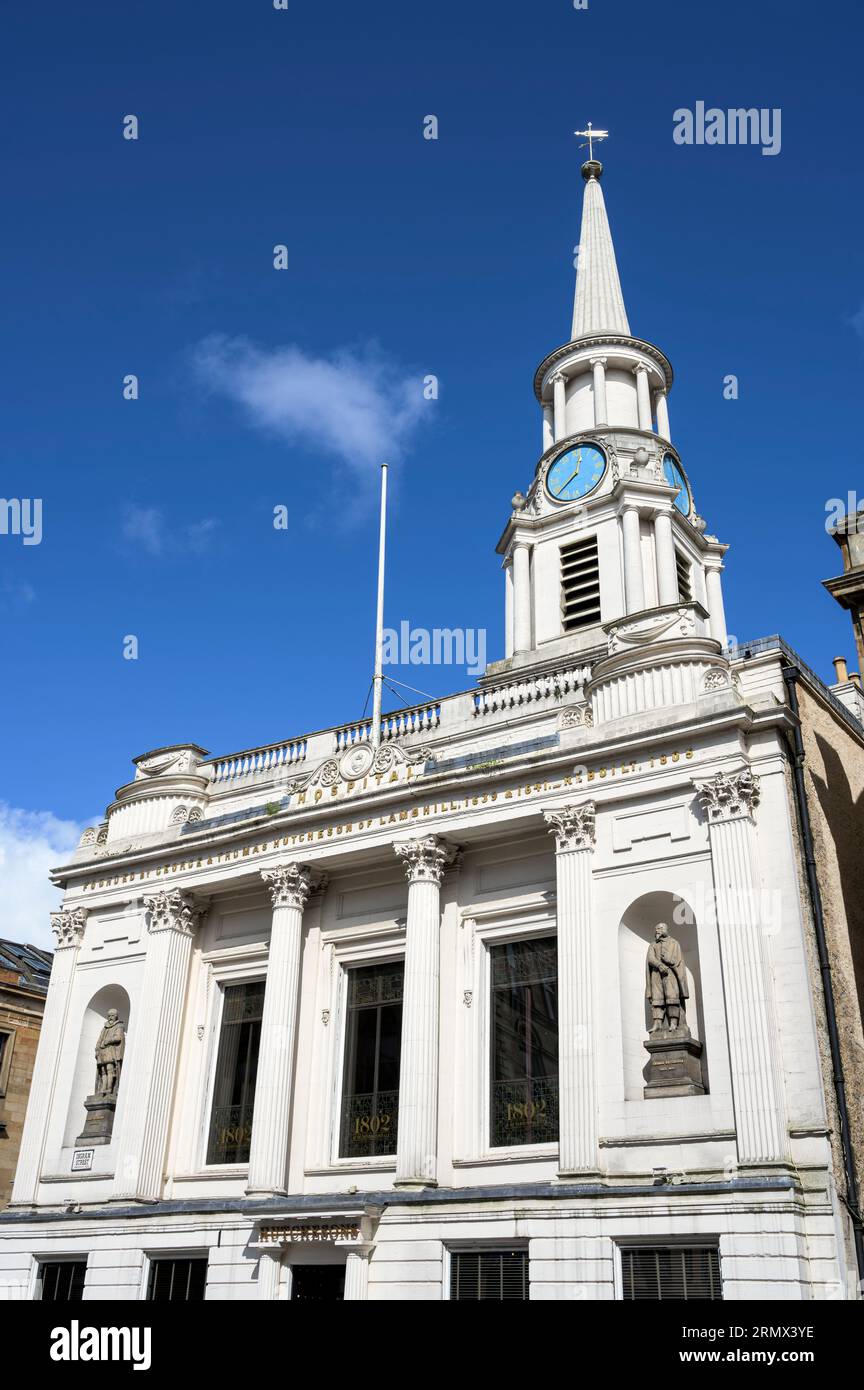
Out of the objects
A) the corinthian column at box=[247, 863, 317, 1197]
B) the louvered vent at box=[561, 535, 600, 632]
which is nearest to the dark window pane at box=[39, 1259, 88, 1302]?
the corinthian column at box=[247, 863, 317, 1197]

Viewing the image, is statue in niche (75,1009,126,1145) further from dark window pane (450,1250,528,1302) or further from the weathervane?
the weathervane

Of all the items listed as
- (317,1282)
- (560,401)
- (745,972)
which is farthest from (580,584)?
(317,1282)

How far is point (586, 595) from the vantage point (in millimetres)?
40406

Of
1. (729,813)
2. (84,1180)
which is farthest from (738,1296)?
(84,1180)

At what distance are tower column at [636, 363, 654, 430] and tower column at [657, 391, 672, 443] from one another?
1.47ft

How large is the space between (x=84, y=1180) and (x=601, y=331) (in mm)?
34910

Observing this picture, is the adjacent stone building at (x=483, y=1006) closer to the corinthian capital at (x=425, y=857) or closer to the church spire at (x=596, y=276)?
the corinthian capital at (x=425, y=857)

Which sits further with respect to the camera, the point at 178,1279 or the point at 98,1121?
the point at 98,1121

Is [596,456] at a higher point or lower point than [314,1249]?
higher

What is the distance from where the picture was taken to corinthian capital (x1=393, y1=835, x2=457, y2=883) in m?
25.8

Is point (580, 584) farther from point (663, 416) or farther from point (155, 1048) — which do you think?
point (155, 1048)

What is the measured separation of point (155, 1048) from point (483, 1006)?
806cm

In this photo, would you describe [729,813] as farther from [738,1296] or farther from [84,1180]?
[84,1180]

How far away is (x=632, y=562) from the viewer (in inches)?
1542
